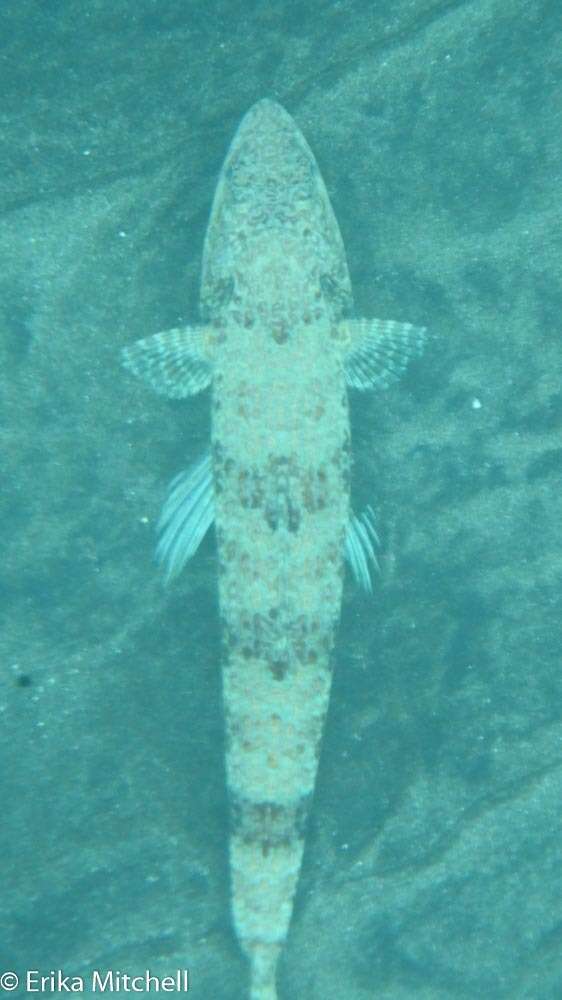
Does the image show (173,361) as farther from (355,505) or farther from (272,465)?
(355,505)

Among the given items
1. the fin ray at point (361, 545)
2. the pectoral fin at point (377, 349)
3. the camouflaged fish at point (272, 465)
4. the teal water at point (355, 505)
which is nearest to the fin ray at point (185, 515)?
the camouflaged fish at point (272, 465)

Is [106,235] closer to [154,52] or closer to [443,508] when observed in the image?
[154,52]

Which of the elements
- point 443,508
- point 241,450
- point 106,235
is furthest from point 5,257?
point 443,508

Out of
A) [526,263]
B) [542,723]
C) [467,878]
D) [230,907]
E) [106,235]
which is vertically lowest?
[467,878]

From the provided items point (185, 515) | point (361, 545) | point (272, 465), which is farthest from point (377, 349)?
point (185, 515)

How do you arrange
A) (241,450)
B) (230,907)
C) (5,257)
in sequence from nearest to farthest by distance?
1. (241,450)
2. (5,257)
3. (230,907)

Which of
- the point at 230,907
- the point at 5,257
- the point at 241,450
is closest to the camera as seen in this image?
the point at 241,450

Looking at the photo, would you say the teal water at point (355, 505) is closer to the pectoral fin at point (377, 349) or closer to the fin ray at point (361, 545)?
the fin ray at point (361, 545)

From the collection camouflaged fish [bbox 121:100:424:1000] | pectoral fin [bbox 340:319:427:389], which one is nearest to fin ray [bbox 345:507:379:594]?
camouflaged fish [bbox 121:100:424:1000]
